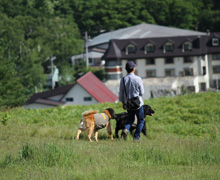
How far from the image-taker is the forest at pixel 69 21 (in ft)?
246

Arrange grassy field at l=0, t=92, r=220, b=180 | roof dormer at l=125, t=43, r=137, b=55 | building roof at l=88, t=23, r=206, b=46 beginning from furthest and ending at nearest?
1. building roof at l=88, t=23, r=206, b=46
2. roof dormer at l=125, t=43, r=137, b=55
3. grassy field at l=0, t=92, r=220, b=180

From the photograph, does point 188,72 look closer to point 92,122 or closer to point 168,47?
point 168,47

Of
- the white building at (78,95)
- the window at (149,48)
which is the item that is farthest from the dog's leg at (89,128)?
the window at (149,48)

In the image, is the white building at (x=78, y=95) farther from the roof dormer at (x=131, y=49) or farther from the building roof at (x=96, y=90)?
the roof dormer at (x=131, y=49)

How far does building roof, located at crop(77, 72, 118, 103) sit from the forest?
69.7ft

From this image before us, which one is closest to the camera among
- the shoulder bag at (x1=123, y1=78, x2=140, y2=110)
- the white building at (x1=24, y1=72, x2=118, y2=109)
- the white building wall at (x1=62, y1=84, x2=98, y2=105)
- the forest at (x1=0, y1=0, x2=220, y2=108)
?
the shoulder bag at (x1=123, y1=78, x2=140, y2=110)

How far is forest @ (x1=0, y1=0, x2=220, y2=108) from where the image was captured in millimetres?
74938

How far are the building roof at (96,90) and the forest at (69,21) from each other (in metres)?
21.3

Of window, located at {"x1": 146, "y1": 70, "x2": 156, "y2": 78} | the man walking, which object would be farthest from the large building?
the man walking

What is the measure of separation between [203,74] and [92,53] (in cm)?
2397

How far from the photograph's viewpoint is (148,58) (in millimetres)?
68812

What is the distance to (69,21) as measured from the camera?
103062mm

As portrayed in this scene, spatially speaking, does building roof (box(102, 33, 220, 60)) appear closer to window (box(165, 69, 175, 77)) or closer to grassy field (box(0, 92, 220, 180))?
window (box(165, 69, 175, 77))

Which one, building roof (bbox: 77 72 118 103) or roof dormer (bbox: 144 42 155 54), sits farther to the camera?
roof dormer (bbox: 144 42 155 54)
